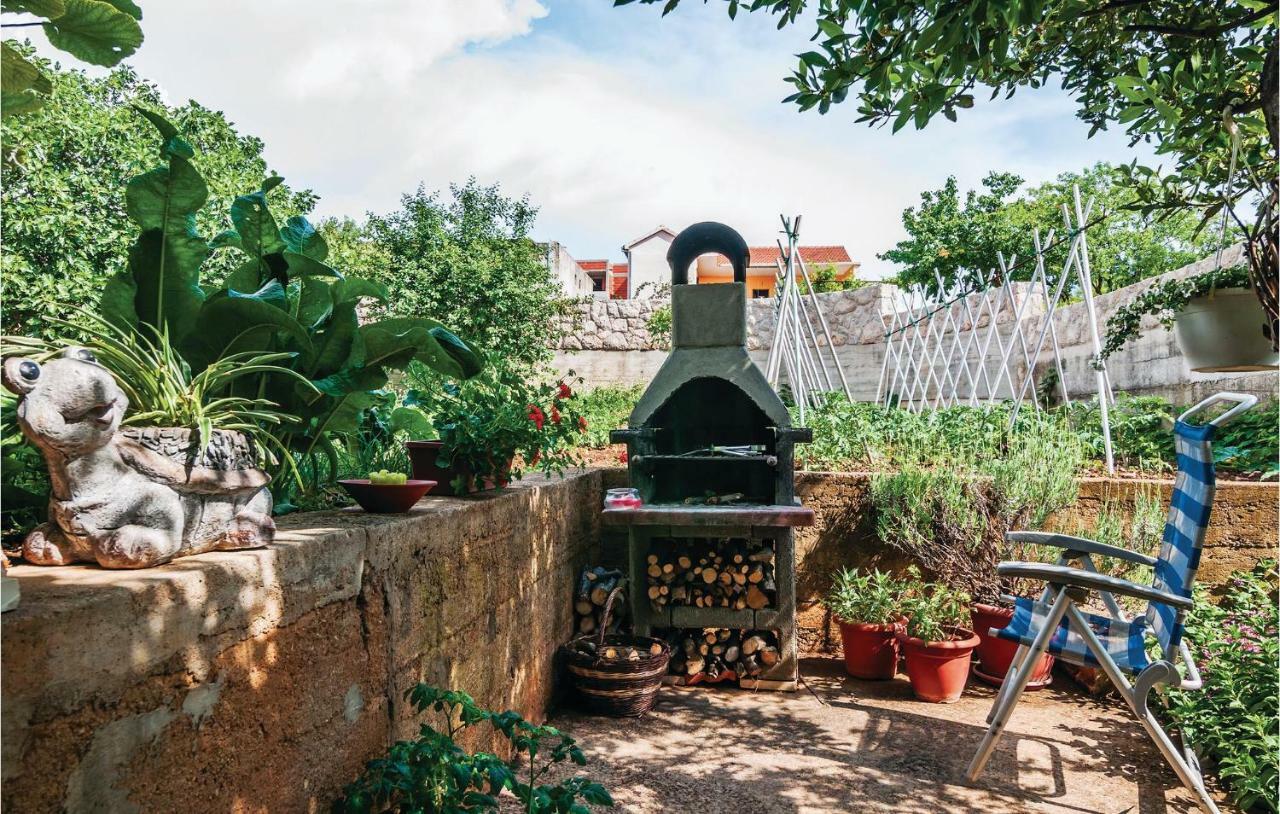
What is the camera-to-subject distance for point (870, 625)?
A: 3.98m

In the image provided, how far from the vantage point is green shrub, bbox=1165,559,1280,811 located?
99.0 inches

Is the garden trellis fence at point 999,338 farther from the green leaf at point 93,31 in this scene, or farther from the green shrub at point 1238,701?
the green leaf at point 93,31

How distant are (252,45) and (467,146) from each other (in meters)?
9.72

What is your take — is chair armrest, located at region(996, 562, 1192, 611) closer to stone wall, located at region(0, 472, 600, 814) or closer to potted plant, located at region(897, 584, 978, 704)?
potted plant, located at region(897, 584, 978, 704)

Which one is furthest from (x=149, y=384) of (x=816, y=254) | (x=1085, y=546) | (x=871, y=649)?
(x=816, y=254)

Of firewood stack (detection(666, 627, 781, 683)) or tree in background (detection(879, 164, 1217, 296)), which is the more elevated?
tree in background (detection(879, 164, 1217, 296))

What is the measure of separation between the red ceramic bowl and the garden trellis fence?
3594 mm

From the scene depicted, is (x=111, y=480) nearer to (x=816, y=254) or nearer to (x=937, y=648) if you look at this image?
(x=937, y=648)

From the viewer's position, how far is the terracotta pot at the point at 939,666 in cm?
366

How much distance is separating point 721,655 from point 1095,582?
1.96 metres

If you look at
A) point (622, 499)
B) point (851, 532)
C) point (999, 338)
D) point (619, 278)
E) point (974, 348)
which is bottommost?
point (851, 532)

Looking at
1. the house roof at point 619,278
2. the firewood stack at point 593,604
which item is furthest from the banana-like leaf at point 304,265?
the house roof at point 619,278

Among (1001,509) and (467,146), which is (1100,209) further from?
(1001,509)

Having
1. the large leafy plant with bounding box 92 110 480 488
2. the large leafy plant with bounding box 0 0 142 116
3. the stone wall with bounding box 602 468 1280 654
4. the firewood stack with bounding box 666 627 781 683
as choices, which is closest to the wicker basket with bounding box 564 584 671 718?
the firewood stack with bounding box 666 627 781 683
